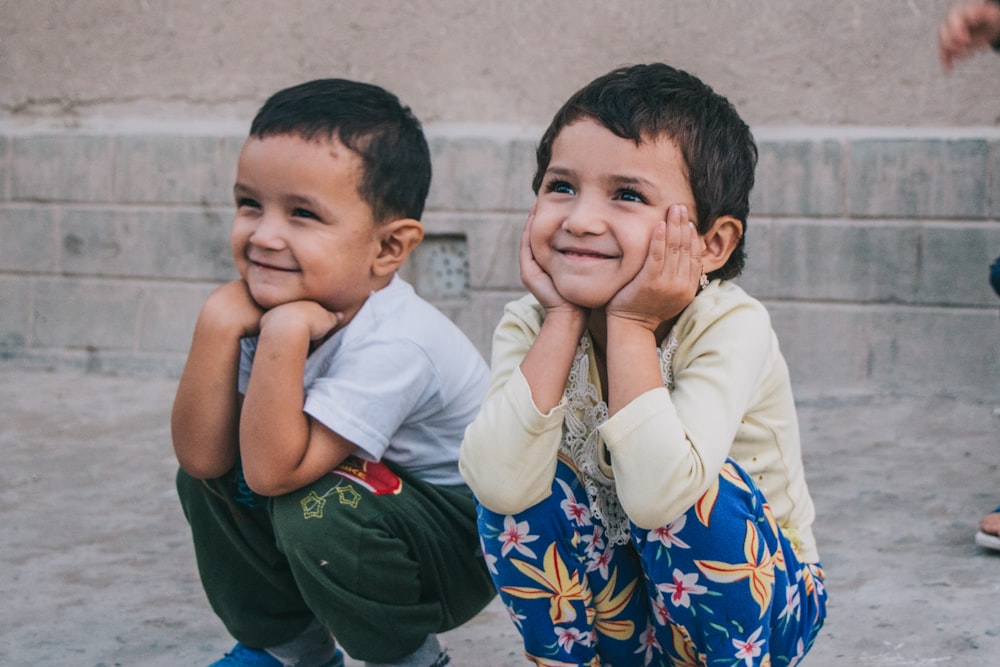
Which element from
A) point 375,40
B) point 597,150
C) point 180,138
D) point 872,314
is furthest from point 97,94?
point 597,150

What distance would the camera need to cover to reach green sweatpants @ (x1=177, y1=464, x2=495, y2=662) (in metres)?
1.89

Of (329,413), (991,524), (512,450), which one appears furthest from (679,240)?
(991,524)

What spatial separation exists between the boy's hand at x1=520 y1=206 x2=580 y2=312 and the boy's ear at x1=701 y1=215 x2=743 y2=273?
0.23 m

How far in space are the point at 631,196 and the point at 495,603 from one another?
116 centimetres

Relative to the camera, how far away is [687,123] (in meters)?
1.79

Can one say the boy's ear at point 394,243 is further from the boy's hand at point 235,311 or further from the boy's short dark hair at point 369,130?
the boy's hand at point 235,311

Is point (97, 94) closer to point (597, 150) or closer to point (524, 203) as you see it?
point (524, 203)

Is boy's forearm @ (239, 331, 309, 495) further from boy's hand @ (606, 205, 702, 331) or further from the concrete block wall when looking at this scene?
the concrete block wall

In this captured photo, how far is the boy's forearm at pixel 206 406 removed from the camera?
1966mm

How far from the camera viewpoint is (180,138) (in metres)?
4.81

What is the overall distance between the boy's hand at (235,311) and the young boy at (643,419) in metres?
0.42

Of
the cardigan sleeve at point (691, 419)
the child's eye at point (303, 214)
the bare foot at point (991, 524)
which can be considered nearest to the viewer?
the cardigan sleeve at point (691, 419)

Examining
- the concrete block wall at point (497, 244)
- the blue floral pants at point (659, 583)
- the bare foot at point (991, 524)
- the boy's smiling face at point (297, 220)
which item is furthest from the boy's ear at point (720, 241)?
the concrete block wall at point (497, 244)

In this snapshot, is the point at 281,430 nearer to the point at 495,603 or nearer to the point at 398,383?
the point at 398,383
